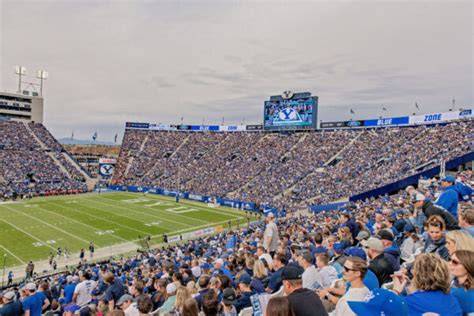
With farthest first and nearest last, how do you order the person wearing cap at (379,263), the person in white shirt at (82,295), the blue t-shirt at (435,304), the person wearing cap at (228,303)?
1. the person in white shirt at (82,295)
2. the person wearing cap at (379,263)
3. the person wearing cap at (228,303)
4. the blue t-shirt at (435,304)

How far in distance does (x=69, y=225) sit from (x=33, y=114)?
48.1 metres

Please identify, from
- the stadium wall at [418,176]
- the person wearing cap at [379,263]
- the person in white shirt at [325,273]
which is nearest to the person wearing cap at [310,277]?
the person in white shirt at [325,273]

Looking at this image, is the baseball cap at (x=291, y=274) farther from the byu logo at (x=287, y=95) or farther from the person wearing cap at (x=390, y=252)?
the byu logo at (x=287, y=95)

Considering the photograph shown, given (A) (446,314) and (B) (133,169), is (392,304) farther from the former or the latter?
(B) (133,169)

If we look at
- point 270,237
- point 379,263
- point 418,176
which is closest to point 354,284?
point 379,263

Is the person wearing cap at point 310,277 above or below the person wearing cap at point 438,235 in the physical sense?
below

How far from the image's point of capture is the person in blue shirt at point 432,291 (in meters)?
2.88

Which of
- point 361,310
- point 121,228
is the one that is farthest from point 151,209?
point 361,310

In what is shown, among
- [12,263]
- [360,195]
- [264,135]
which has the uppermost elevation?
[264,135]

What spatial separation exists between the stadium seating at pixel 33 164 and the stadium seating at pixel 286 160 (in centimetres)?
969

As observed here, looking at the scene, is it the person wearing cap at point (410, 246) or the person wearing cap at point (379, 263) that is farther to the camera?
the person wearing cap at point (410, 246)

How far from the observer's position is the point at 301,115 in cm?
5531

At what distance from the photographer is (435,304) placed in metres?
2.88

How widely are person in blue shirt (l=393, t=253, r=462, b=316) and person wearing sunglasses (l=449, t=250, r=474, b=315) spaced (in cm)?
19
